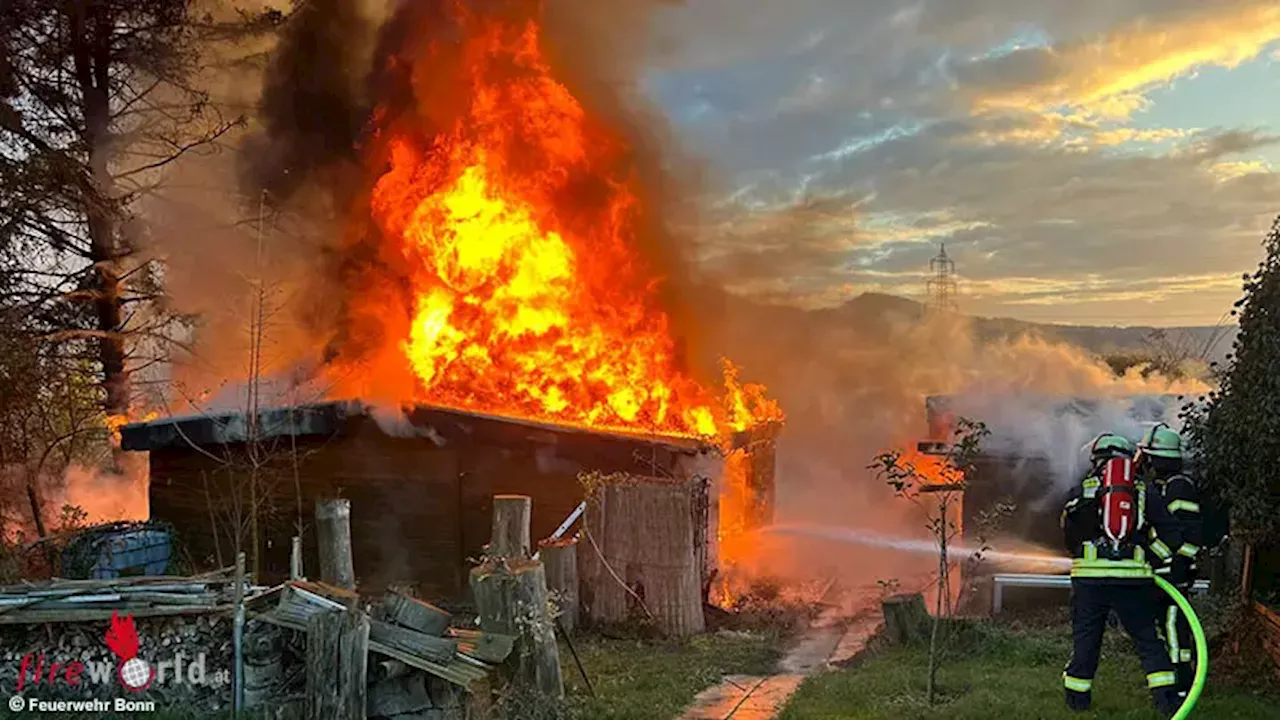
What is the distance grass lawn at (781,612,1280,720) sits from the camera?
7.87m

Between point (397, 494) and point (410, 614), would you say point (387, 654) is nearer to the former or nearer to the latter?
point (410, 614)

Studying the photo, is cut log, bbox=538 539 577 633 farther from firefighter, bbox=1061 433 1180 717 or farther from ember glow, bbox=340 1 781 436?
firefighter, bbox=1061 433 1180 717

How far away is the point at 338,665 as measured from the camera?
23.1 ft

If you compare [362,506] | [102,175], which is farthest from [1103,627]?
[102,175]

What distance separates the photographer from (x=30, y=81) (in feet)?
62.2

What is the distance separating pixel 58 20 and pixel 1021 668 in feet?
71.1

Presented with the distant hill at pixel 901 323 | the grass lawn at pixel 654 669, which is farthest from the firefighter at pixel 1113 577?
the distant hill at pixel 901 323

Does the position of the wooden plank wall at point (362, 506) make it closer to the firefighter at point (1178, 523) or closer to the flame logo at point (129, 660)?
the flame logo at point (129, 660)

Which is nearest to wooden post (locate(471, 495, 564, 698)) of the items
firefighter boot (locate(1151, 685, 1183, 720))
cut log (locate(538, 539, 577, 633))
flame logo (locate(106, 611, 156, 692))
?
flame logo (locate(106, 611, 156, 692))

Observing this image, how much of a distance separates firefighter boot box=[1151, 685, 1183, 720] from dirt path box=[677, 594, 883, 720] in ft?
10.5

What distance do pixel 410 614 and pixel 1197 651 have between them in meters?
6.41

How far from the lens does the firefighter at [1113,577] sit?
7562 millimetres

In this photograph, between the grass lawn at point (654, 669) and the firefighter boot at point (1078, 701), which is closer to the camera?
the firefighter boot at point (1078, 701)

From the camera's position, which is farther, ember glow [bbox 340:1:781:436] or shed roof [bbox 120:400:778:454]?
ember glow [bbox 340:1:781:436]
